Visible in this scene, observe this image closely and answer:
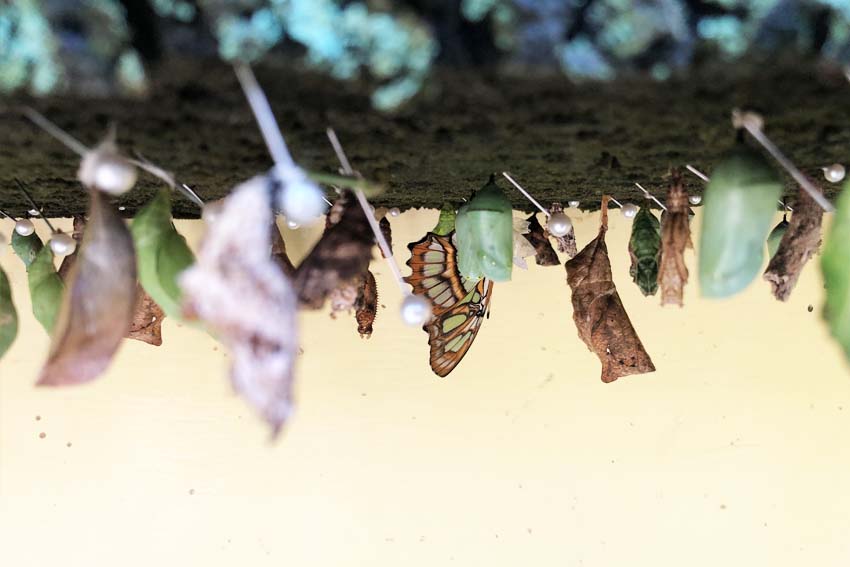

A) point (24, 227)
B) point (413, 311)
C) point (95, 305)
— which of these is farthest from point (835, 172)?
point (24, 227)

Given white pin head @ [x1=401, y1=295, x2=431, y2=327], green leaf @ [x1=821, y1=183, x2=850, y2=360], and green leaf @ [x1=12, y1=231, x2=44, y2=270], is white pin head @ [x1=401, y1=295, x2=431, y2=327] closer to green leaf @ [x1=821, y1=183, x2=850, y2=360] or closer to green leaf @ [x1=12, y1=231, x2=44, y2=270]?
green leaf @ [x1=821, y1=183, x2=850, y2=360]

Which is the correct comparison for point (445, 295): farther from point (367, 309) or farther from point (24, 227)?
point (24, 227)

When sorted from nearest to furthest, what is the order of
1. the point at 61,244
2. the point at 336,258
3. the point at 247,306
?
the point at 247,306, the point at 336,258, the point at 61,244

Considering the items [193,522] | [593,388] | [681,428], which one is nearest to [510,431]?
[593,388]

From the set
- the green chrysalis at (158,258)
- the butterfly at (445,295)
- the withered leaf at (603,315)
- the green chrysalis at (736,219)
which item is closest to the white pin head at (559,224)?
the withered leaf at (603,315)

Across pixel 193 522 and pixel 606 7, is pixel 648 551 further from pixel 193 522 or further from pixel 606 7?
pixel 606 7

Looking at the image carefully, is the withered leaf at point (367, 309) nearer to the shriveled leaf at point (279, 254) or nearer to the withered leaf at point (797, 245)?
the shriveled leaf at point (279, 254)
